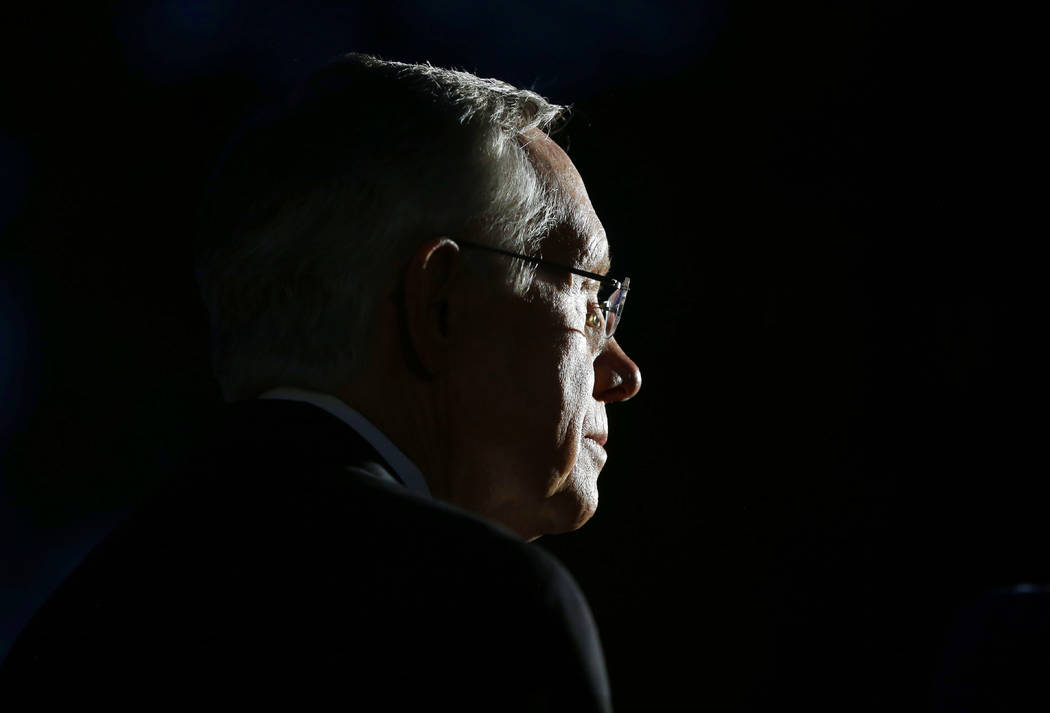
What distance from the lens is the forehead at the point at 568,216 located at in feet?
4.14

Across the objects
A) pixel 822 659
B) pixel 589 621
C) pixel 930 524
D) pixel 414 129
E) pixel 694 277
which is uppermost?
pixel 414 129

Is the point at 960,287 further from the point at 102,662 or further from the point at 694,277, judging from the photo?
the point at 102,662

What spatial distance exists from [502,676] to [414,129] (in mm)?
658

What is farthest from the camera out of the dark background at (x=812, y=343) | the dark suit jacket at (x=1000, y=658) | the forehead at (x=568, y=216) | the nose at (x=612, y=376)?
the dark background at (x=812, y=343)

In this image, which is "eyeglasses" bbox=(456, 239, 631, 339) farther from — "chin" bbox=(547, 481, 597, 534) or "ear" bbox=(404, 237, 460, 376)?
"chin" bbox=(547, 481, 597, 534)

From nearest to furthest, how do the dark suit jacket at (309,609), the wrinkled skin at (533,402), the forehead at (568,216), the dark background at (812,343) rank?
the dark suit jacket at (309,609) → the wrinkled skin at (533,402) → the forehead at (568,216) → the dark background at (812,343)

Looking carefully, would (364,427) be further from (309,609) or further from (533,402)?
(309,609)

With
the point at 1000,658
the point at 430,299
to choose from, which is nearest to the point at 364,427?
the point at 430,299

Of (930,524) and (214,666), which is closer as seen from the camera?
(214,666)

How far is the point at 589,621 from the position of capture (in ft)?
2.40

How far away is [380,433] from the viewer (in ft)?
3.47

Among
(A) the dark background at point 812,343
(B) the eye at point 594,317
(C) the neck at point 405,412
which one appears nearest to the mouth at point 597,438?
(B) the eye at point 594,317

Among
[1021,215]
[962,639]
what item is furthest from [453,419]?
[1021,215]

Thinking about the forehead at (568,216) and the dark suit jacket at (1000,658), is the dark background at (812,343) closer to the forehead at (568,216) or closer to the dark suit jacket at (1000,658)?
the forehead at (568,216)
